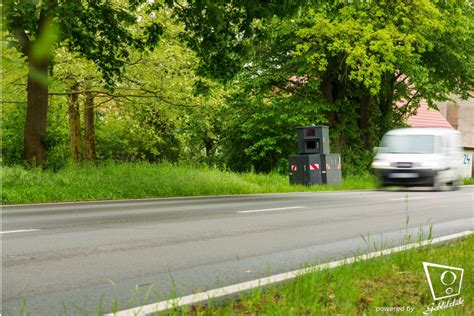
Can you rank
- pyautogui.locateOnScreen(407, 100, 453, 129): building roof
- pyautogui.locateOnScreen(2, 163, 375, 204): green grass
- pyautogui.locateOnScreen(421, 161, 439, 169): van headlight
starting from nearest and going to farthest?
1. pyautogui.locateOnScreen(2, 163, 375, 204): green grass
2. pyautogui.locateOnScreen(421, 161, 439, 169): van headlight
3. pyautogui.locateOnScreen(407, 100, 453, 129): building roof

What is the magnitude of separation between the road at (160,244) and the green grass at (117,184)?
1.38m

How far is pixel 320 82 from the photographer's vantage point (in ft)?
106

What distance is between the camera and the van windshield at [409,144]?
54.9 feet

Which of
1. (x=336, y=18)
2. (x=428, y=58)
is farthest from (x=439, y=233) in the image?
(x=428, y=58)

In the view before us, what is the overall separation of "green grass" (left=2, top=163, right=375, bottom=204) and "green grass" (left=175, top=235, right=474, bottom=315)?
413 inches

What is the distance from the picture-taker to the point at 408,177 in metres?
15.3

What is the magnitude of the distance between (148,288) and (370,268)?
206 centimetres

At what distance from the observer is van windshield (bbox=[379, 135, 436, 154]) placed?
54.9 feet

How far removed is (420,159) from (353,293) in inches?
465

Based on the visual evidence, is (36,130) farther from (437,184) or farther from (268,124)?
(268,124)

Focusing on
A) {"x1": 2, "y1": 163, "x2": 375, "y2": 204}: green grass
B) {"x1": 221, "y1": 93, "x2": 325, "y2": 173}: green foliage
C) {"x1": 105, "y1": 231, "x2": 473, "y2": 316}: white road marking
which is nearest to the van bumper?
{"x1": 2, "y1": 163, "x2": 375, "y2": 204}: green grass

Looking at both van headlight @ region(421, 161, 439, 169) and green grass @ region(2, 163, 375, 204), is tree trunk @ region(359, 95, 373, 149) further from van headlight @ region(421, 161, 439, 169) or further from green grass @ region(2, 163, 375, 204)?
van headlight @ region(421, 161, 439, 169)

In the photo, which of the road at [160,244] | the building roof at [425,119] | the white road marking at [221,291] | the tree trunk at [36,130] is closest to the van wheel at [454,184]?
the road at [160,244]

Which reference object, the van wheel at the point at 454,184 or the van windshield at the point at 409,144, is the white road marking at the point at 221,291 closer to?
the van wheel at the point at 454,184
